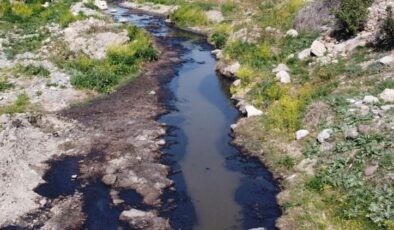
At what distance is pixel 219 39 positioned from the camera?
38219 mm

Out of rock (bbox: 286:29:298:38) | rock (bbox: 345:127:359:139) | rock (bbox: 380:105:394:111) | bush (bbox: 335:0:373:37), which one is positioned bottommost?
rock (bbox: 286:29:298:38)

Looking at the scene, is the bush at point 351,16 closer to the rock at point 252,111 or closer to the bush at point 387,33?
the bush at point 387,33

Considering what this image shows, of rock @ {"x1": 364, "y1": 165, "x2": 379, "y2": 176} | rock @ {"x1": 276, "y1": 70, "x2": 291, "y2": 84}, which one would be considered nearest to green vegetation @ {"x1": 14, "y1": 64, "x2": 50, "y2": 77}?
rock @ {"x1": 276, "y1": 70, "x2": 291, "y2": 84}

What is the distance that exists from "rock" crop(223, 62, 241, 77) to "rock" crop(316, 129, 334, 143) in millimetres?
11299

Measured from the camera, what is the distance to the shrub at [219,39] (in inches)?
1494

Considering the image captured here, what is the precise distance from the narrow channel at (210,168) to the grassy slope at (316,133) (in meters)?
0.81

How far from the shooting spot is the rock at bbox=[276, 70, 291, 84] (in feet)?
88.0

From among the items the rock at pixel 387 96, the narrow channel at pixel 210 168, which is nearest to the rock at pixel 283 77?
the narrow channel at pixel 210 168

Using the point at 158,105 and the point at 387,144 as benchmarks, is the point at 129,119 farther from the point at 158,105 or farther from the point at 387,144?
the point at 387,144

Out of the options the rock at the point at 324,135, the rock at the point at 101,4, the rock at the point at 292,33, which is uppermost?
the rock at the point at 324,135

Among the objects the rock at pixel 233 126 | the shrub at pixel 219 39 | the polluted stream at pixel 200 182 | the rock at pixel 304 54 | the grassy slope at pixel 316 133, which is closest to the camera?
the grassy slope at pixel 316 133

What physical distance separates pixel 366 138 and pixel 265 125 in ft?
17.5

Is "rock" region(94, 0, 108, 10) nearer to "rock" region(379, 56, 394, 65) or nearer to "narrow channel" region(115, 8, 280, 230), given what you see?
"narrow channel" region(115, 8, 280, 230)

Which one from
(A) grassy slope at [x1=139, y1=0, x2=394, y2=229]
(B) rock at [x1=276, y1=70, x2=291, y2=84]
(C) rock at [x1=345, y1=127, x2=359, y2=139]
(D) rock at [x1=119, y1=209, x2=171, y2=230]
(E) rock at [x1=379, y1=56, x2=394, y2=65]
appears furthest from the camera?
(B) rock at [x1=276, y1=70, x2=291, y2=84]
